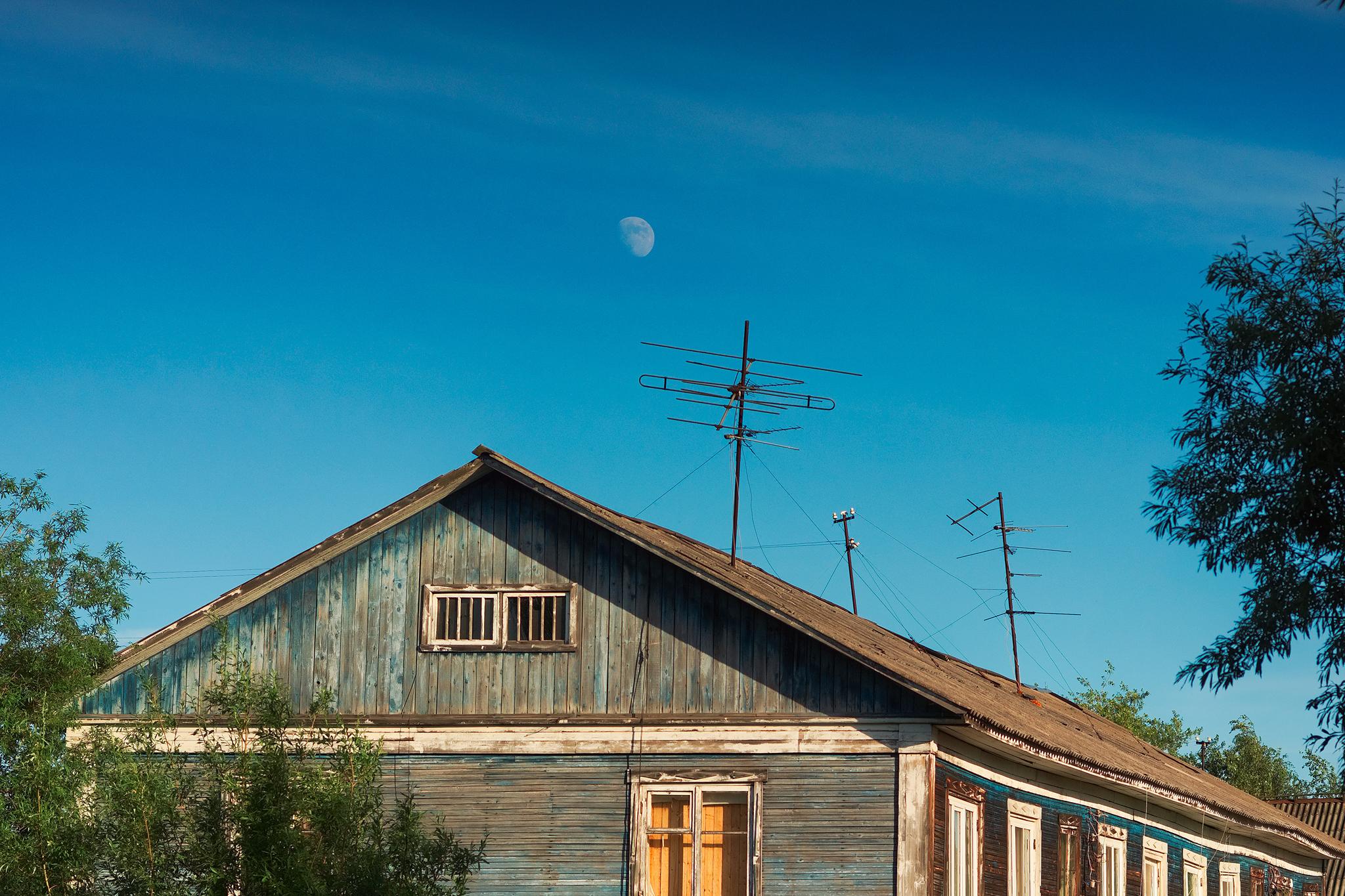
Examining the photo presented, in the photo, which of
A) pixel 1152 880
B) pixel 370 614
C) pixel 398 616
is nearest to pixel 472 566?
pixel 398 616

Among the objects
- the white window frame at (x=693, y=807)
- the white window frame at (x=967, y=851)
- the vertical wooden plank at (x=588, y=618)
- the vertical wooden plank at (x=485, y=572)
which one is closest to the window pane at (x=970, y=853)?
the white window frame at (x=967, y=851)

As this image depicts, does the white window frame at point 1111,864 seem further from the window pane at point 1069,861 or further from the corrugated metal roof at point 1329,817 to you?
the corrugated metal roof at point 1329,817

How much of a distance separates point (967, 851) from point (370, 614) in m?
8.29

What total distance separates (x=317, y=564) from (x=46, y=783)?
17.3 ft

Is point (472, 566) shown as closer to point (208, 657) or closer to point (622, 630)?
point (622, 630)

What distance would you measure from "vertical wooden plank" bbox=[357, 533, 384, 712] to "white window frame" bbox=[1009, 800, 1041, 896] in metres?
8.81

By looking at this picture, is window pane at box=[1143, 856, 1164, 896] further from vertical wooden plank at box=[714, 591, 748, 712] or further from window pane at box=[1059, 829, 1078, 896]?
vertical wooden plank at box=[714, 591, 748, 712]

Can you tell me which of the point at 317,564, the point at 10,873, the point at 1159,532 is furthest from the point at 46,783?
the point at 1159,532

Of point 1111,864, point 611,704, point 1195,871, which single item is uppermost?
point 611,704

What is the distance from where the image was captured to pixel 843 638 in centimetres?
1956

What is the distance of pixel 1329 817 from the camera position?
4834 cm

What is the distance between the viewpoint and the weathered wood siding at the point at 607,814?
61.0 feet

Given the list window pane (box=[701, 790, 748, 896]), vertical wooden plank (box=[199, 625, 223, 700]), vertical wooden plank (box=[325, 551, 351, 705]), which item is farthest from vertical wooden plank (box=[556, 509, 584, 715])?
vertical wooden plank (box=[199, 625, 223, 700])

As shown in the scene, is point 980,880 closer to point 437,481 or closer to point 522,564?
point 522,564
